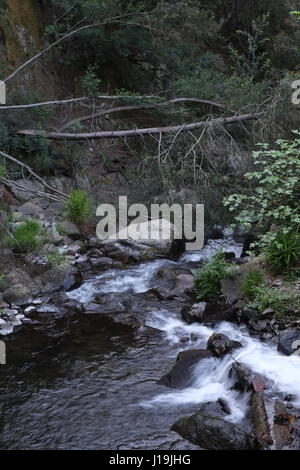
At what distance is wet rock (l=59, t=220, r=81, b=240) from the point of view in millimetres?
10195

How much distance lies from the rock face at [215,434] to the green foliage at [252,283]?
273 cm

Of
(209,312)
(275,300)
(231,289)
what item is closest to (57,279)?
(209,312)

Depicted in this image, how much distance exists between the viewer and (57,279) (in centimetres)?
845

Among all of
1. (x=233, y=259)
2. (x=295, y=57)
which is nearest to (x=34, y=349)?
(x=233, y=259)

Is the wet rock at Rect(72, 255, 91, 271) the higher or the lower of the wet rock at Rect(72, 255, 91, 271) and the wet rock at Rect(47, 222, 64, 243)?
the lower

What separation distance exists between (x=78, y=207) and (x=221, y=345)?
5.17m

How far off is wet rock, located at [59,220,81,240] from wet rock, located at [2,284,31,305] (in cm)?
246

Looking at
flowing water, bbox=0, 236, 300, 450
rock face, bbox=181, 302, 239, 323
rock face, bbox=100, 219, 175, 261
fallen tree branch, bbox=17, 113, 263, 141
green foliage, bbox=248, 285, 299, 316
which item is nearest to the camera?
flowing water, bbox=0, 236, 300, 450

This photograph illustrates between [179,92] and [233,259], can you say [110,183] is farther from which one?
[233,259]

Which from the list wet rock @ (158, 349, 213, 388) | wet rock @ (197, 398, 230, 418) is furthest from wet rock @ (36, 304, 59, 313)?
wet rock @ (197, 398, 230, 418)

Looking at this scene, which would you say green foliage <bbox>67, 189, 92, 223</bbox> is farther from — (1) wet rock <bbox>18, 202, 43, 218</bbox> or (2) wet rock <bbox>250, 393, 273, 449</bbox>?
(2) wet rock <bbox>250, 393, 273, 449</bbox>

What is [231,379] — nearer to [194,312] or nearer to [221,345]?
[221,345]

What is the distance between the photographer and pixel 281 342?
5.94 metres

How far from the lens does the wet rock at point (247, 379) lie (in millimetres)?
5098
